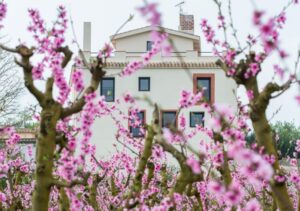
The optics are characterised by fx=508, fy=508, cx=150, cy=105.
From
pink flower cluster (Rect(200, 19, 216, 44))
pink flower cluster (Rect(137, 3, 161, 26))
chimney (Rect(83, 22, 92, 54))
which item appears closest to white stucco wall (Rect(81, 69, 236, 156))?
chimney (Rect(83, 22, 92, 54))

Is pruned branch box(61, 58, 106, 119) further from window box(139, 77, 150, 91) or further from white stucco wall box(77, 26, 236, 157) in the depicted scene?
window box(139, 77, 150, 91)

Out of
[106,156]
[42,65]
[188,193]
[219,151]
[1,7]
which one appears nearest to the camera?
[219,151]

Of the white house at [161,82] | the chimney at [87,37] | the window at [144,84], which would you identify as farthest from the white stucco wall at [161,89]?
the chimney at [87,37]

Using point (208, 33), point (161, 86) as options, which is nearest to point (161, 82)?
point (161, 86)

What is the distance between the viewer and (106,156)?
3225cm

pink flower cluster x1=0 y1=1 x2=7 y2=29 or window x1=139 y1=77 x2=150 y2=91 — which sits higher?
window x1=139 y1=77 x2=150 y2=91

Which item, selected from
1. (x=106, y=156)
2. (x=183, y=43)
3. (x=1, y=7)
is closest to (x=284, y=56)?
(x=1, y=7)

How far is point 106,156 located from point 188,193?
2531 cm

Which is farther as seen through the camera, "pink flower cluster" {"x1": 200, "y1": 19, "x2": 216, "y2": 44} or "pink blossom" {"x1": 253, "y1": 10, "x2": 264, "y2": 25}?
"pink flower cluster" {"x1": 200, "y1": 19, "x2": 216, "y2": 44}

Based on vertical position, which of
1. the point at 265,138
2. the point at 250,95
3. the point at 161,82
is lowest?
the point at 265,138

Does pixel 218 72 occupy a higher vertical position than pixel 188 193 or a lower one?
higher

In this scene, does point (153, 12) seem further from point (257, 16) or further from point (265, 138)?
point (265, 138)

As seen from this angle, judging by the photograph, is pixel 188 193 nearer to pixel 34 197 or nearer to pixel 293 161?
pixel 293 161

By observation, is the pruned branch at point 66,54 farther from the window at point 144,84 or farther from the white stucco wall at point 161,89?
the window at point 144,84
